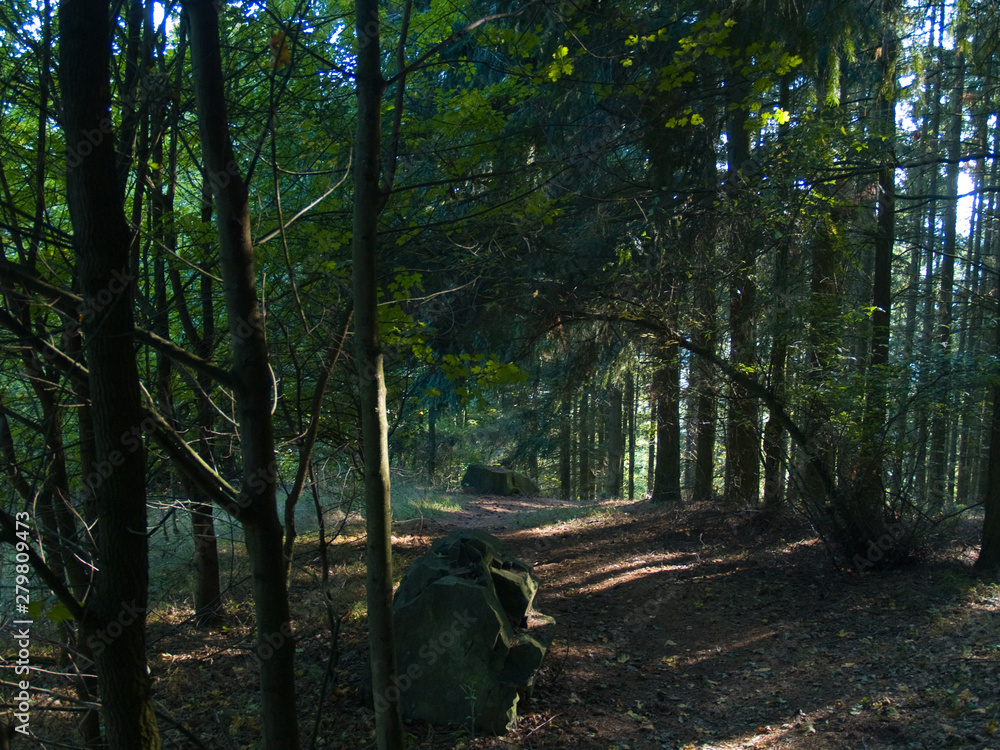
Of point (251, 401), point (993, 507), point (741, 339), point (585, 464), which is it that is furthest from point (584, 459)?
point (251, 401)

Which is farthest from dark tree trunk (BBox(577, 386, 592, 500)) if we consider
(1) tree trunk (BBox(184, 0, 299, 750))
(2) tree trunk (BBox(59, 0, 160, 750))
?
(2) tree trunk (BBox(59, 0, 160, 750))

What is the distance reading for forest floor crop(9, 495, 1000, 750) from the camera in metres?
5.02

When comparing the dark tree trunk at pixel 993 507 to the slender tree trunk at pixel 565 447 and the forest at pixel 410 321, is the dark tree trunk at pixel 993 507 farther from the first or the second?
the slender tree trunk at pixel 565 447

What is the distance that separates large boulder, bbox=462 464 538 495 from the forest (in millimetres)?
8061

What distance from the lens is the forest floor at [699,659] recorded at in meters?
5.02

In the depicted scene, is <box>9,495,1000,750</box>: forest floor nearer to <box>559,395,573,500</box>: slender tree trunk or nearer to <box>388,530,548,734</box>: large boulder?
<box>388,530,548,734</box>: large boulder

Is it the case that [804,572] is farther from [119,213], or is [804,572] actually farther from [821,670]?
[119,213]

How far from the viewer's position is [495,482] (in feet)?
66.2

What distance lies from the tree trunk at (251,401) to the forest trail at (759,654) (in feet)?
9.24

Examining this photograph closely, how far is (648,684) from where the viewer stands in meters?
6.09

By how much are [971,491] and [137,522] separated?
68.9 ft

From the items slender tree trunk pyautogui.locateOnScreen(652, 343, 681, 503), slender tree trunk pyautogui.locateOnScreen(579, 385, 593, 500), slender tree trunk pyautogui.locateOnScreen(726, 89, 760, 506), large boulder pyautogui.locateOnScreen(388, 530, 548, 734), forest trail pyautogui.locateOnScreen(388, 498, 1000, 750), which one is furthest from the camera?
slender tree trunk pyautogui.locateOnScreen(579, 385, 593, 500)

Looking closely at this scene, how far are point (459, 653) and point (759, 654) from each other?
123 inches

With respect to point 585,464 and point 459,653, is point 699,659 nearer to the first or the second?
point 459,653
